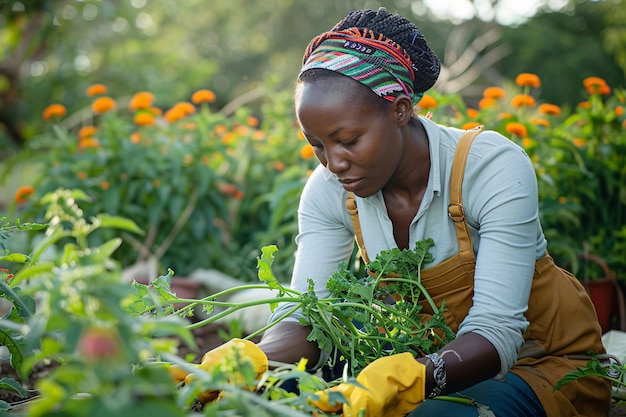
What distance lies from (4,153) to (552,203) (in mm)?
7170

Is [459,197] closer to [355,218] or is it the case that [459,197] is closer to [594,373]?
[355,218]

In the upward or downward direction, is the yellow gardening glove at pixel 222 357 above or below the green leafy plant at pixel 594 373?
above

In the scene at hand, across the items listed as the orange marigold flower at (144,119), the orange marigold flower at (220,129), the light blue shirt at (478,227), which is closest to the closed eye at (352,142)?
the light blue shirt at (478,227)

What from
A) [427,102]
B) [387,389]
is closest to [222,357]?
[387,389]

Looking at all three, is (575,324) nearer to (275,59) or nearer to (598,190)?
(598,190)

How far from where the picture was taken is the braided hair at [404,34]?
68.8 inches

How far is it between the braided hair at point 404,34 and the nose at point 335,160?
0.31 meters

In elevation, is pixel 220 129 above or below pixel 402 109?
below

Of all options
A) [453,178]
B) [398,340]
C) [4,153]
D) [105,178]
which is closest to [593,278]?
[453,178]

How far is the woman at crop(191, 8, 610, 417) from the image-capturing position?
62.9 inches

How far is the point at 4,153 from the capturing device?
851 cm

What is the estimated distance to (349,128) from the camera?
1.60m

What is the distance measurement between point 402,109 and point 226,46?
17.9 metres

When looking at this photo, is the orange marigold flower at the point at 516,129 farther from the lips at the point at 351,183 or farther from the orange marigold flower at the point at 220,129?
the orange marigold flower at the point at 220,129
